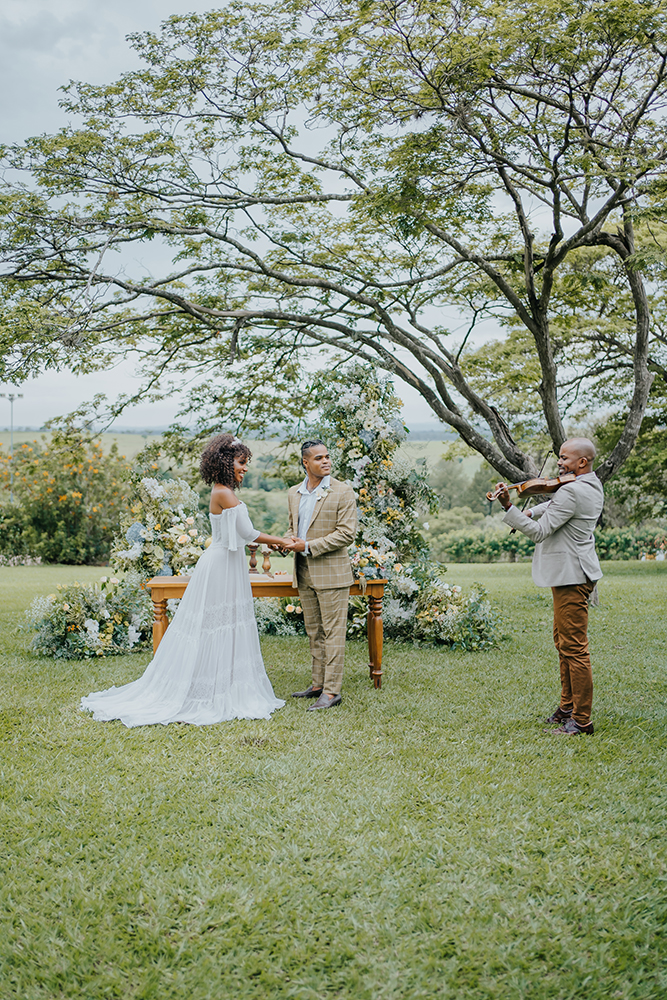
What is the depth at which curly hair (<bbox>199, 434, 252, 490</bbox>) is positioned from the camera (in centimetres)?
552

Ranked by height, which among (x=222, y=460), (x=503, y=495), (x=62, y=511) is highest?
(x=62, y=511)

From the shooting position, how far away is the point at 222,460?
217 inches

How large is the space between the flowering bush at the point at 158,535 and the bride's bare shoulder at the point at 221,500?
2682mm

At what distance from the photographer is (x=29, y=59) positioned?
9.05 meters

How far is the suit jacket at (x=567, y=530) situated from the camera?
15.6ft

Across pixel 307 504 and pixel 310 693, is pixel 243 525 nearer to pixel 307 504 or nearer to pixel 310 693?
pixel 307 504

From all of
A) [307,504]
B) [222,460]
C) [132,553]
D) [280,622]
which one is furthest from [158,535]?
[222,460]

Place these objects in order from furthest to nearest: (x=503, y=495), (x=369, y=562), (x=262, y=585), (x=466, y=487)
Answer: (x=466, y=487), (x=369, y=562), (x=262, y=585), (x=503, y=495)

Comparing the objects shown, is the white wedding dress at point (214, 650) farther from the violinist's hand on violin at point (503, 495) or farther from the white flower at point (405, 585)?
the white flower at point (405, 585)

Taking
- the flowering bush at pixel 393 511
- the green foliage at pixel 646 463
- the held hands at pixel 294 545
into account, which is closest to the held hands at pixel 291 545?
the held hands at pixel 294 545

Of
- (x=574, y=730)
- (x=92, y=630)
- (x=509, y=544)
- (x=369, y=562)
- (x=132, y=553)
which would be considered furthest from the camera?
(x=509, y=544)

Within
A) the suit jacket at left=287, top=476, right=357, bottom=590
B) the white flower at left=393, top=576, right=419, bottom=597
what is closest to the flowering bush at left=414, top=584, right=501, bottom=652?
the white flower at left=393, top=576, right=419, bottom=597

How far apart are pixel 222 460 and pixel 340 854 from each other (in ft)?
9.71

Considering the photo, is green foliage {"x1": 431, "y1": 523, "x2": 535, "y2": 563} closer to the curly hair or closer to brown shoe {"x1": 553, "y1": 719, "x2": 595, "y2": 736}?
the curly hair
